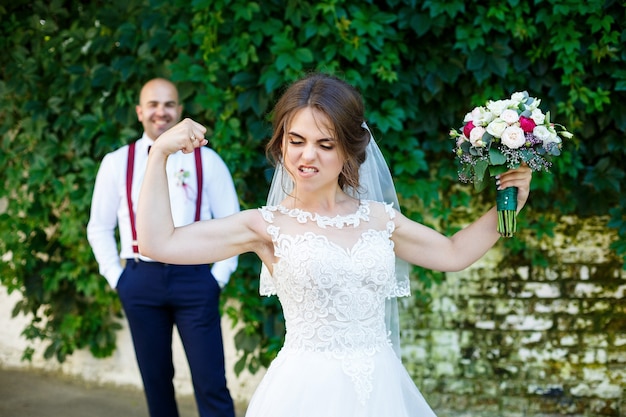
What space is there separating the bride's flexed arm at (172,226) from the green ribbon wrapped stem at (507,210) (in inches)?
34.5

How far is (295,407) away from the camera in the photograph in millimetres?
2316

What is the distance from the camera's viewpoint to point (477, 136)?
2355 millimetres

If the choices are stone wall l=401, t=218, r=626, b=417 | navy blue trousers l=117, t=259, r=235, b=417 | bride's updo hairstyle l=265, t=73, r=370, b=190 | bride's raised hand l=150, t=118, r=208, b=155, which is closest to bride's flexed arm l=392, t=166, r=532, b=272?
bride's updo hairstyle l=265, t=73, r=370, b=190

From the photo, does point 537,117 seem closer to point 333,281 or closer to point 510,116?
point 510,116

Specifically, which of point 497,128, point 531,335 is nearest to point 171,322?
point 497,128

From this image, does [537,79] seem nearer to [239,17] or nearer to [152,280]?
[239,17]

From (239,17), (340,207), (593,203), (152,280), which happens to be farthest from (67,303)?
(593,203)

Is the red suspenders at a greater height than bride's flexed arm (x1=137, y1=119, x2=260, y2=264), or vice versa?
the red suspenders

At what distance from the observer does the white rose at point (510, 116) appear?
2328mm

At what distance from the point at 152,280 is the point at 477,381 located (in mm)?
2342

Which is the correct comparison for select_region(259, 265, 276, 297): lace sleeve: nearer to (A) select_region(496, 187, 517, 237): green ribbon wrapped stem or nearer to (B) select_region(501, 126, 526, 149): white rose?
(A) select_region(496, 187, 517, 237): green ribbon wrapped stem

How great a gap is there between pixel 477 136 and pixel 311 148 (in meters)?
0.57

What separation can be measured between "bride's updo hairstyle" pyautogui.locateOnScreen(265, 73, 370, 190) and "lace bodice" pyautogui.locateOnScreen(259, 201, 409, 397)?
0.23 meters

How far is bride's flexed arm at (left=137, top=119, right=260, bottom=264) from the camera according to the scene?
2129 millimetres
